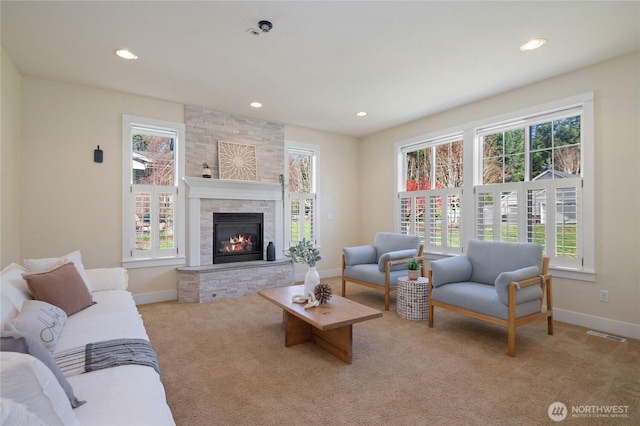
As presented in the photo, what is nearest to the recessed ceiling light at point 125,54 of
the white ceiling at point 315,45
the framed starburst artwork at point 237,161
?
the white ceiling at point 315,45

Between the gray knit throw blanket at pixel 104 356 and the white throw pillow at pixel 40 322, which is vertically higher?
the white throw pillow at pixel 40 322

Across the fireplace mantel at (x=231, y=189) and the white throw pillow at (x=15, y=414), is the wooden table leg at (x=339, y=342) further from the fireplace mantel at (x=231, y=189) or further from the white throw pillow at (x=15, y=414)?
the fireplace mantel at (x=231, y=189)

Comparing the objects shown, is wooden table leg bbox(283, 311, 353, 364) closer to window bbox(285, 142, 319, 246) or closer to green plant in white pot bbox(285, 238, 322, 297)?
green plant in white pot bbox(285, 238, 322, 297)

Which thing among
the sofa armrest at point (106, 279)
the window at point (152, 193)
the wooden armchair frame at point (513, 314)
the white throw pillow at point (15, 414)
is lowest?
the wooden armchair frame at point (513, 314)

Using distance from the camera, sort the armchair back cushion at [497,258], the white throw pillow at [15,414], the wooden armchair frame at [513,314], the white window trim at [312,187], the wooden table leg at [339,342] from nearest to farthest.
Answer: the white throw pillow at [15,414]
the wooden table leg at [339,342]
the wooden armchair frame at [513,314]
the armchair back cushion at [497,258]
the white window trim at [312,187]

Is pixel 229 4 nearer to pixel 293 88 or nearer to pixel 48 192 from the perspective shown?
pixel 293 88

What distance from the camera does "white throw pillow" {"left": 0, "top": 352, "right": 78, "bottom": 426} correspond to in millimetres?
830

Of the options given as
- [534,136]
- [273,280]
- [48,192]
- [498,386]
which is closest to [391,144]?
[534,136]

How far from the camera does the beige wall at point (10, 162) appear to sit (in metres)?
3.18

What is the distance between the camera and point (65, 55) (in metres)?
3.23

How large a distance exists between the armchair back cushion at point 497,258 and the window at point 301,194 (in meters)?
2.94

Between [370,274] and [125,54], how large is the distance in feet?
12.1

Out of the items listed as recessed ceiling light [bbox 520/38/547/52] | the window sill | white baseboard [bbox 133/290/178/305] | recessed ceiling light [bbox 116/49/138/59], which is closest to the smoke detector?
recessed ceiling light [bbox 116/49/138/59]

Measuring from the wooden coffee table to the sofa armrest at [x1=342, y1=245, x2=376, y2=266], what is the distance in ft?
5.05
